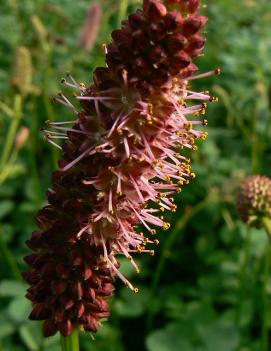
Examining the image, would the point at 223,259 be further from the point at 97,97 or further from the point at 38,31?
the point at 97,97

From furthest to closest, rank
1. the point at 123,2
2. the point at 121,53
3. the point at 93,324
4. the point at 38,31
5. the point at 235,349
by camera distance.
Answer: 1. the point at 123,2
2. the point at 38,31
3. the point at 235,349
4. the point at 93,324
5. the point at 121,53

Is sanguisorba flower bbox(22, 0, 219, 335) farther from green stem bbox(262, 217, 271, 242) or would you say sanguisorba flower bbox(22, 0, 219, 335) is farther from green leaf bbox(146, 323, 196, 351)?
green leaf bbox(146, 323, 196, 351)

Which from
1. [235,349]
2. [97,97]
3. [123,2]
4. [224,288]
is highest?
[123,2]

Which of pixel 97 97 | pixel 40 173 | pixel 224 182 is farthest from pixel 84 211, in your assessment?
pixel 40 173

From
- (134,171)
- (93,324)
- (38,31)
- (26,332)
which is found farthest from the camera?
(38,31)

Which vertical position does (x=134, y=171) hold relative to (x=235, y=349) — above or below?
above

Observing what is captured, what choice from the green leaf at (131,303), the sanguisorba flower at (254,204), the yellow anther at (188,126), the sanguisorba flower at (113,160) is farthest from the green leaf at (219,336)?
the yellow anther at (188,126)

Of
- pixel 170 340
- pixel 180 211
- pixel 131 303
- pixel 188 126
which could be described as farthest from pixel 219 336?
pixel 188 126

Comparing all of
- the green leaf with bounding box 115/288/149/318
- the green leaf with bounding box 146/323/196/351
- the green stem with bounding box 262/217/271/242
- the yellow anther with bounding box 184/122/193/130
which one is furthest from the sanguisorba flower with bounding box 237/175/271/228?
the green leaf with bounding box 115/288/149/318
